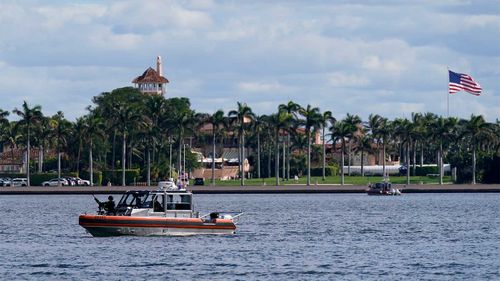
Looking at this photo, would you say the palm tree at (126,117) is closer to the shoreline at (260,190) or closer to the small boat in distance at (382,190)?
the shoreline at (260,190)

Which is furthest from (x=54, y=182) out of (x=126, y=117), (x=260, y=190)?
(x=260, y=190)

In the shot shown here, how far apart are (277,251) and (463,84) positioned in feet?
304

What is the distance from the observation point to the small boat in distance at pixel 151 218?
74500 millimetres

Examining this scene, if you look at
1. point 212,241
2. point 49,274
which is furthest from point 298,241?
point 49,274

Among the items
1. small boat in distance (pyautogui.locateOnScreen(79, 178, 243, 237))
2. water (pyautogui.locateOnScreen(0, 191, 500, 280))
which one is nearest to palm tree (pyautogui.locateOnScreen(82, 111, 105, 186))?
water (pyautogui.locateOnScreen(0, 191, 500, 280))

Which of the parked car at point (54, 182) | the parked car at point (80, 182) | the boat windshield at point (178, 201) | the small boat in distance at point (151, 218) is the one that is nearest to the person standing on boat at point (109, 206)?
the small boat in distance at point (151, 218)

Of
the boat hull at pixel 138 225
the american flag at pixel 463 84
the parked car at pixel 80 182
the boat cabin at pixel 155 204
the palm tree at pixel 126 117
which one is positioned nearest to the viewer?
the boat hull at pixel 138 225

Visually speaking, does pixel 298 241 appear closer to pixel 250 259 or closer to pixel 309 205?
pixel 250 259

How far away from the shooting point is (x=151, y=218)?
2940 inches

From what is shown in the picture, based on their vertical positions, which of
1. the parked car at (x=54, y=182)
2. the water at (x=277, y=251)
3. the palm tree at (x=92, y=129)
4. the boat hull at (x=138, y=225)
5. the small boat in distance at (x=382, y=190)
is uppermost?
the palm tree at (x=92, y=129)

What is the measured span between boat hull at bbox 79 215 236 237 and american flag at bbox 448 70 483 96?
3411 inches

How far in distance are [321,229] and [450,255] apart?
71.4 feet

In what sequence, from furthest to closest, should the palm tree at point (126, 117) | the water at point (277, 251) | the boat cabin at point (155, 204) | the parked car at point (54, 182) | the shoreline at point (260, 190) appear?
the parked car at point (54, 182), the palm tree at point (126, 117), the shoreline at point (260, 190), the boat cabin at point (155, 204), the water at point (277, 251)

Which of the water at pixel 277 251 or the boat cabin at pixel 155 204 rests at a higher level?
the boat cabin at pixel 155 204
